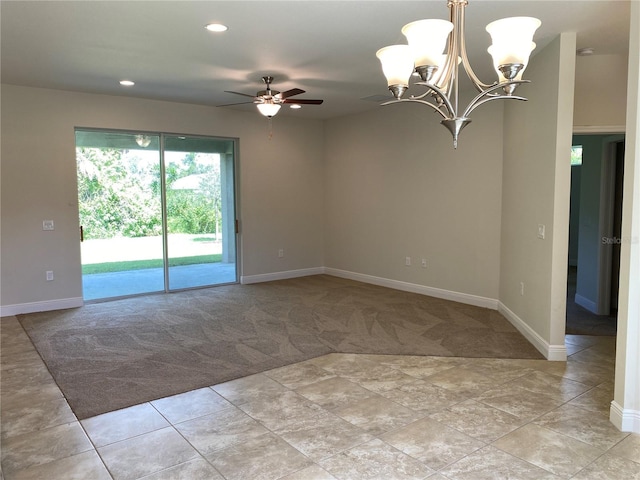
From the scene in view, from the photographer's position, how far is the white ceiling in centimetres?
324

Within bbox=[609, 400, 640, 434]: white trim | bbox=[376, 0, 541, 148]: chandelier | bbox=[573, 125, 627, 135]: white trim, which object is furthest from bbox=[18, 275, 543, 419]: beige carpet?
bbox=[376, 0, 541, 148]: chandelier

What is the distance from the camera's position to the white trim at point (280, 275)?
7516mm

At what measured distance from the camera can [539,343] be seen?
421 cm

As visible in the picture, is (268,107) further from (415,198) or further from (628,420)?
(628,420)

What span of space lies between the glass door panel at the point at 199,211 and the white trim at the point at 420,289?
1.89 meters

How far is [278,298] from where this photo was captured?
21.1 ft

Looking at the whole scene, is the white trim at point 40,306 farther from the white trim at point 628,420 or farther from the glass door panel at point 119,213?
the white trim at point 628,420

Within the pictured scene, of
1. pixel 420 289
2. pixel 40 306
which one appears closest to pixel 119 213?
pixel 40 306

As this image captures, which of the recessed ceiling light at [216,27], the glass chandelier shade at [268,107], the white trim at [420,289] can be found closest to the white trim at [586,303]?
the white trim at [420,289]

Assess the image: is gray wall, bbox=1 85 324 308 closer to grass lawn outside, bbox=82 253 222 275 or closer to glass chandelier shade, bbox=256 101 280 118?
grass lawn outside, bbox=82 253 222 275

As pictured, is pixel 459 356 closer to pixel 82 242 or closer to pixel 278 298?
pixel 278 298

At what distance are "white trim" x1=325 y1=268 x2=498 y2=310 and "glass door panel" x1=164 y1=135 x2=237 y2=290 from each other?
1.89 m

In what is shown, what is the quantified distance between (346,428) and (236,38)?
3123 mm

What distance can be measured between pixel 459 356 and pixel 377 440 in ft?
5.45
